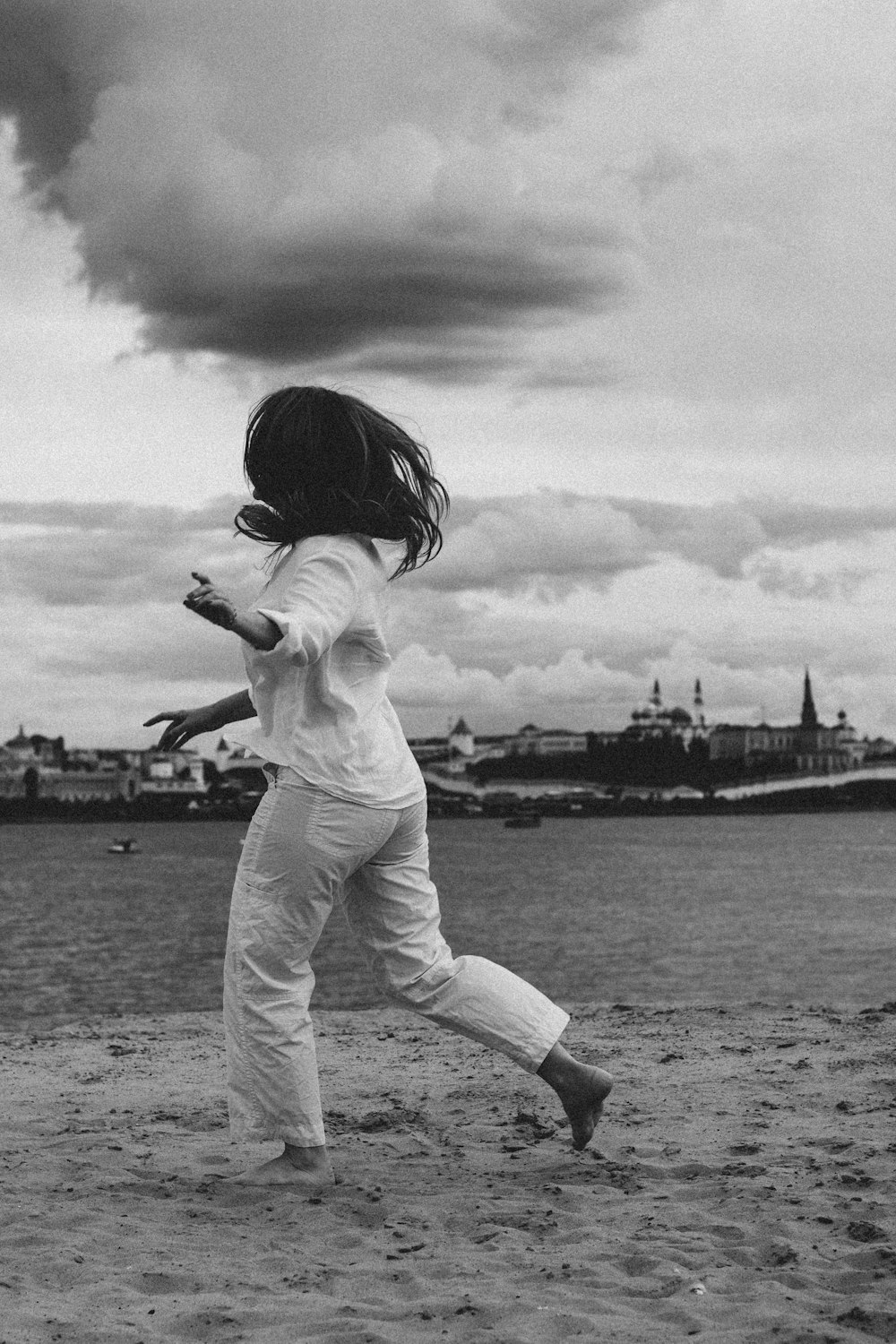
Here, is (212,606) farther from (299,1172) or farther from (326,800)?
(299,1172)

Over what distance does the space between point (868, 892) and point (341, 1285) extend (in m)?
48.1

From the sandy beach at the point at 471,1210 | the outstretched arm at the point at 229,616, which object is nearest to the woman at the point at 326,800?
the outstretched arm at the point at 229,616

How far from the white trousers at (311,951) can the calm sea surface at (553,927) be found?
287 inches

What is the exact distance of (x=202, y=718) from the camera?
442 centimetres

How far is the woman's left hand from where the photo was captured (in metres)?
3.76

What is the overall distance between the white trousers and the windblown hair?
713 millimetres

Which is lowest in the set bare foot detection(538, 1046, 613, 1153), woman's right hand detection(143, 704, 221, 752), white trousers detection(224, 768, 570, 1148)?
bare foot detection(538, 1046, 613, 1153)

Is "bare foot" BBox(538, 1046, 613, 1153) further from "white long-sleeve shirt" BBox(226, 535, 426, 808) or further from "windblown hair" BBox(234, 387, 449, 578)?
"windblown hair" BBox(234, 387, 449, 578)

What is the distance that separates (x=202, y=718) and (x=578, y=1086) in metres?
1.51

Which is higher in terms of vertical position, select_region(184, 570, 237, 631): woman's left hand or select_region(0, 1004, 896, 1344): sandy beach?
select_region(184, 570, 237, 631): woman's left hand

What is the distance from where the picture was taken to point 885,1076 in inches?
240

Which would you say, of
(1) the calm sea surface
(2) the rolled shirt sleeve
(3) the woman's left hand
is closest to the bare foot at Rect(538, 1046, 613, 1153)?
(2) the rolled shirt sleeve

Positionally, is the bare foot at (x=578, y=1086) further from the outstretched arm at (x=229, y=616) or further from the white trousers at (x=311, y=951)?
the outstretched arm at (x=229, y=616)

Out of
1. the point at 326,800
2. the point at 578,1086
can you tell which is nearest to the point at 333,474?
the point at 326,800
